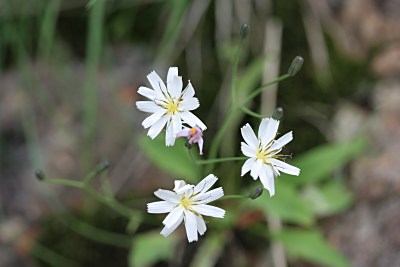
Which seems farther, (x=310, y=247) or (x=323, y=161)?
(x=323, y=161)

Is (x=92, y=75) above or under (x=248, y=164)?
above

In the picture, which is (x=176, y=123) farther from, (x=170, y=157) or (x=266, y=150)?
(x=170, y=157)

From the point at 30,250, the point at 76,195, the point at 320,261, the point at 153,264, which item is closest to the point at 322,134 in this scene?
the point at 320,261

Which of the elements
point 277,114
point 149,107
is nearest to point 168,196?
point 149,107

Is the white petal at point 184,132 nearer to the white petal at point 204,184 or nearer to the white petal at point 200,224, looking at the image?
the white petal at point 204,184

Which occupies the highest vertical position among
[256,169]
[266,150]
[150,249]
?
[150,249]

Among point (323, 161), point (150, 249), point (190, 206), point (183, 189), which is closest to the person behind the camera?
point (183, 189)

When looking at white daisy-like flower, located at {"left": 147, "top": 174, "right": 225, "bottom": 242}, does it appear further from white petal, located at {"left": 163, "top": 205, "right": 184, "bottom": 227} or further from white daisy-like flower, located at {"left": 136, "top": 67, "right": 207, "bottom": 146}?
white daisy-like flower, located at {"left": 136, "top": 67, "right": 207, "bottom": 146}

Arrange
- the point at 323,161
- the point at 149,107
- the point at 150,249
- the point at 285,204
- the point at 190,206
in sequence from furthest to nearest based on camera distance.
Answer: the point at 323,161 < the point at 150,249 < the point at 285,204 < the point at 149,107 < the point at 190,206

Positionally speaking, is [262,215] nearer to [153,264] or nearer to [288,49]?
[153,264]
